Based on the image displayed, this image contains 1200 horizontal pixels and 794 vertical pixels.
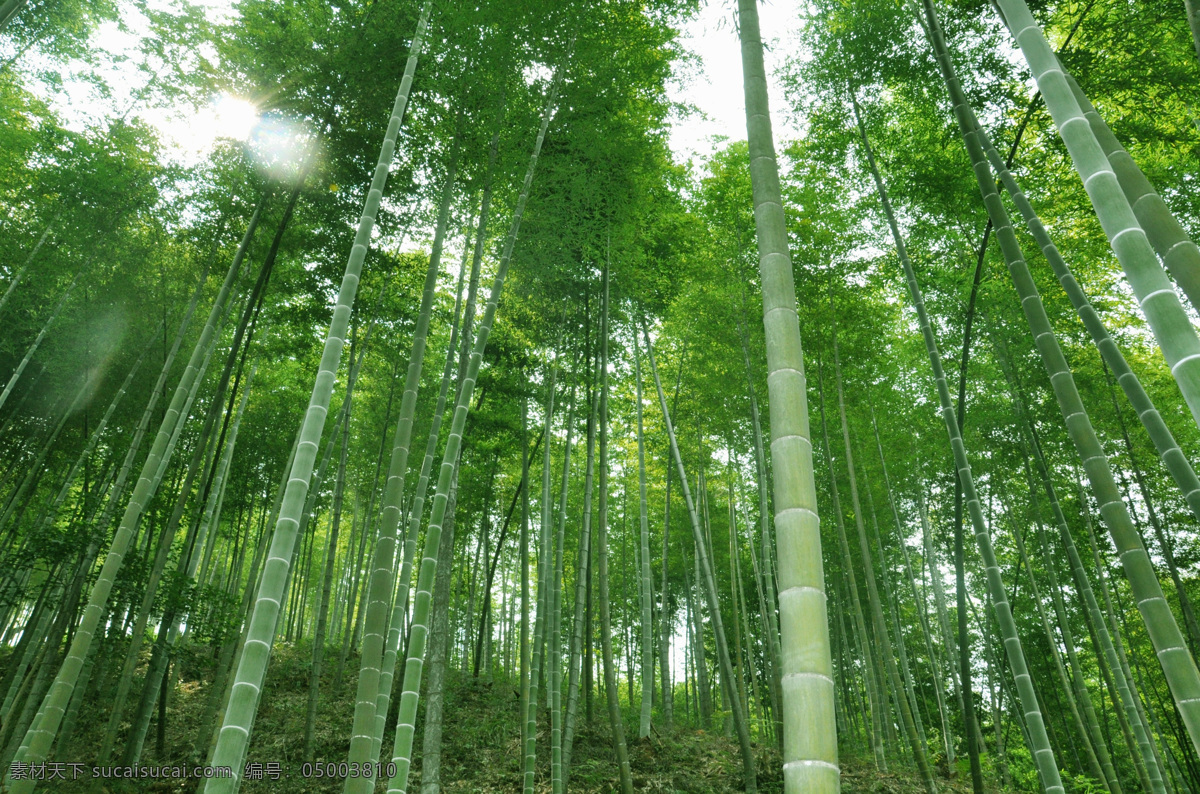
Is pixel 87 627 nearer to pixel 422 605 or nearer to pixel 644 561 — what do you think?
pixel 422 605

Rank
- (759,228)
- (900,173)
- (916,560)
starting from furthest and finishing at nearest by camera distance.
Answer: (916,560)
(900,173)
(759,228)

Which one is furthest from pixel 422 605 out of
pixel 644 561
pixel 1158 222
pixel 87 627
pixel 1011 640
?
pixel 644 561

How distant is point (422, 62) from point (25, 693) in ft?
24.4

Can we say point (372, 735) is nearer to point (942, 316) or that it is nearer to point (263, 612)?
point (263, 612)

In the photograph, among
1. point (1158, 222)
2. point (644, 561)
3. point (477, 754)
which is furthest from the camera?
point (644, 561)

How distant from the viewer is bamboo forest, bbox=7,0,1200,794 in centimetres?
277

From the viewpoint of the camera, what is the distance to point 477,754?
6.67 metres

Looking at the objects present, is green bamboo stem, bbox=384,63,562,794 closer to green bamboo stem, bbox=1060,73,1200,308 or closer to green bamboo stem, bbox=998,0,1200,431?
green bamboo stem, bbox=998,0,1200,431

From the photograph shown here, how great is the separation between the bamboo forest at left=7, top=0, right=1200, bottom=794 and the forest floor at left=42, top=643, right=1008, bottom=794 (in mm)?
68

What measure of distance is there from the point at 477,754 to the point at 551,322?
183 inches

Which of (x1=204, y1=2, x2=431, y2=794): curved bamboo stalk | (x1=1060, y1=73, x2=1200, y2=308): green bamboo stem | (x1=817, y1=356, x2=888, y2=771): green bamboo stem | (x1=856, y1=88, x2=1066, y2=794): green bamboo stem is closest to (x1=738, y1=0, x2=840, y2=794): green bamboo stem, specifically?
(x1=1060, y1=73, x2=1200, y2=308): green bamboo stem

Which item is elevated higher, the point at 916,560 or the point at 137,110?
the point at 137,110

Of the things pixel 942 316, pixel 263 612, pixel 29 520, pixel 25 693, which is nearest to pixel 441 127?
pixel 263 612

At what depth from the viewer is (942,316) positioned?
281 inches
